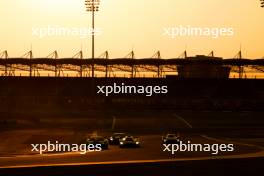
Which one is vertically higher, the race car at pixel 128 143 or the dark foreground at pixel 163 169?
the dark foreground at pixel 163 169

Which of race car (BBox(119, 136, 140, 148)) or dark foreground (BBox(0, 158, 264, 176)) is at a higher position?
dark foreground (BBox(0, 158, 264, 176))

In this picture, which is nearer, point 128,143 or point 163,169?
point 163,169

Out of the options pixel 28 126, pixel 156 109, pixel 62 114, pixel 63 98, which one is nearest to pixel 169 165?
pixel 28 126

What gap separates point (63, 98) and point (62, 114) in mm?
17250

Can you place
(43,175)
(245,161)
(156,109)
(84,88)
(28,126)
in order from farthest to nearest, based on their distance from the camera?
(84,88) < (156,109) < (28,126) < (245,161) < (43,175)

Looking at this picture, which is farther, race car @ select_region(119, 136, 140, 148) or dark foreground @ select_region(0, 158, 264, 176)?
race car @ select_region(119, 136, 140, 148)

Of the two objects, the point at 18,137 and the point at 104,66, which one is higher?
the point at 104,66

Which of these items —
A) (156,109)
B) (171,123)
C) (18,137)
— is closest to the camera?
(18,137)

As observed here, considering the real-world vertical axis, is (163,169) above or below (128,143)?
above

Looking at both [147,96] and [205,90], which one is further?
[205,90]

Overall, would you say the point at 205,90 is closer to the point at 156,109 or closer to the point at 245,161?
the point at 156,109

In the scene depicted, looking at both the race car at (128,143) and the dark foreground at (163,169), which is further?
the race car at (128,143)

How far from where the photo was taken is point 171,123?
240ft

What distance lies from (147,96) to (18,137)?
56256mm
